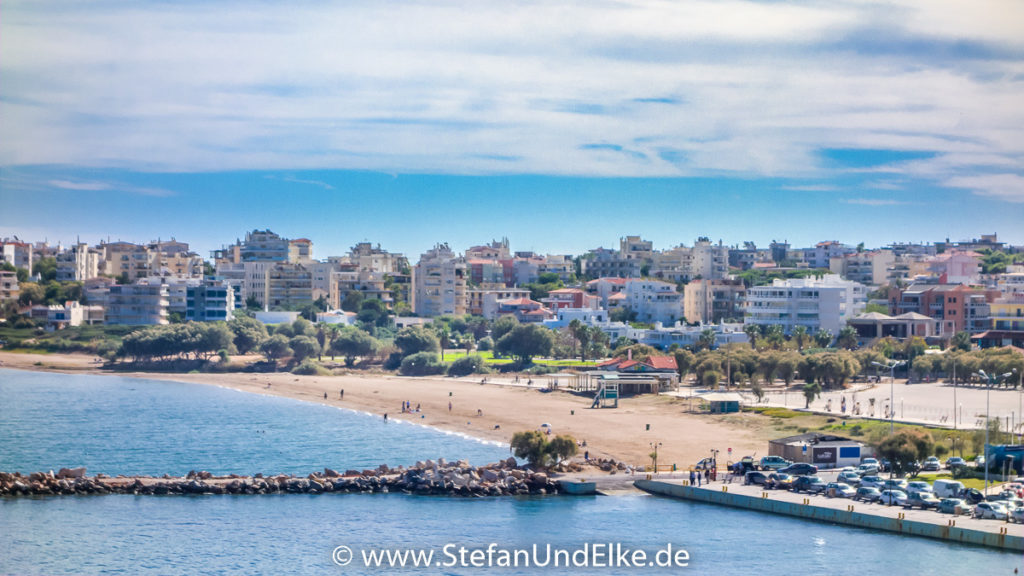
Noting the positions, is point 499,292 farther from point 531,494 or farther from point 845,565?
point 845,565

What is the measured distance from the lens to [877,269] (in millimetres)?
142500

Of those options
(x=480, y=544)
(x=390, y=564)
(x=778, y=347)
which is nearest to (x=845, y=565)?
(x=480, y=544)

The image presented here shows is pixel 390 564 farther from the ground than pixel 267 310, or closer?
closer

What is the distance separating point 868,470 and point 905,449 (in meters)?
2.03

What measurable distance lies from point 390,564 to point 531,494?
9.03 meters

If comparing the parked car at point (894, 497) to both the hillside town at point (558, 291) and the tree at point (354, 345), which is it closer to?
the hillside town at point (558, 291)

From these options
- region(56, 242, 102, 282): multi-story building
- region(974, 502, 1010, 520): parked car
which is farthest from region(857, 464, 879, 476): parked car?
region(56, 242, 102, 282): multi-story building

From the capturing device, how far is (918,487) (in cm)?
3859

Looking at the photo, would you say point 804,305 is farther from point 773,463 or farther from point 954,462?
point 954,462

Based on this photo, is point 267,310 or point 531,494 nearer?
point 531,494

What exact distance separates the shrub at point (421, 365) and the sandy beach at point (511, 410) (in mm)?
1571

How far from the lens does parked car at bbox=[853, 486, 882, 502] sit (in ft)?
126

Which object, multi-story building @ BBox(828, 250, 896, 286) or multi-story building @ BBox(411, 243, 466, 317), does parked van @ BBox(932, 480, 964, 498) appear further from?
multi-story building @ BBox(828, 250, 896, 286)

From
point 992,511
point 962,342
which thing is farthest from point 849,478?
point 962,342
